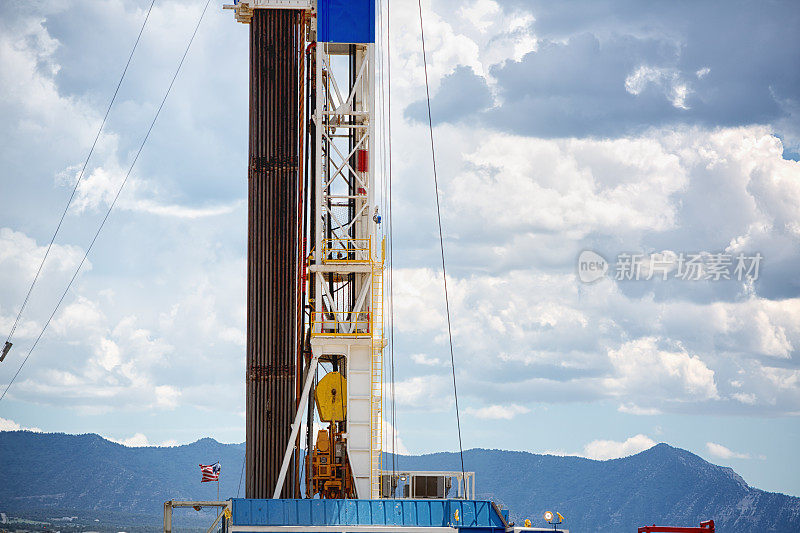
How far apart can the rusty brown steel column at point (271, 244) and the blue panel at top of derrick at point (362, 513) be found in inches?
256

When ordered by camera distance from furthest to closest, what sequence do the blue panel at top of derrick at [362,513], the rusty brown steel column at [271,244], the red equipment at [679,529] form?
the rusty brown steel column at [271,244]
the blue panel at top of derrick at [362,513]
the red equipment at [679,529]

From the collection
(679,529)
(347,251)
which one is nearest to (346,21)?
(347,251)

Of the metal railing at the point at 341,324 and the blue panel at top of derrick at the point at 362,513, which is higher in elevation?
the metal railing at the point at 341,324

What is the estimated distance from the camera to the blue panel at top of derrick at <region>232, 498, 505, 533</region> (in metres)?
34.0

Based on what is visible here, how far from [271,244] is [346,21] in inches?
347

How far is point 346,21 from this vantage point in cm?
4000

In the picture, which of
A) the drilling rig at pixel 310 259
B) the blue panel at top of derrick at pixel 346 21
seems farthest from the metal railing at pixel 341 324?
the blue panel at top of derrick at pixel 346 21

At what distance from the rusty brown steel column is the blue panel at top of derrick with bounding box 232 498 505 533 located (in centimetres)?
651

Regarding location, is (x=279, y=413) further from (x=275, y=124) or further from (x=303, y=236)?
(x=275, y=124)

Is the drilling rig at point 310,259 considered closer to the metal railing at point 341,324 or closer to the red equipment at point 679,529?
the metal railing at point 341,324

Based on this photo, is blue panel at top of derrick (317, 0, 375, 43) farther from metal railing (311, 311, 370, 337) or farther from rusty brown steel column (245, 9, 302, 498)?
metal railing (311, 311, 370, 337)

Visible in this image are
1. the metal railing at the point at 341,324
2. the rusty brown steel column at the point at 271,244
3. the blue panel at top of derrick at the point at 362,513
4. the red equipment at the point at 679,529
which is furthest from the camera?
the rusty brown steel column at the point at 271,244

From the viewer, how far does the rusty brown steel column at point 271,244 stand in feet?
137

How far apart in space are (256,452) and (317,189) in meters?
10.2
